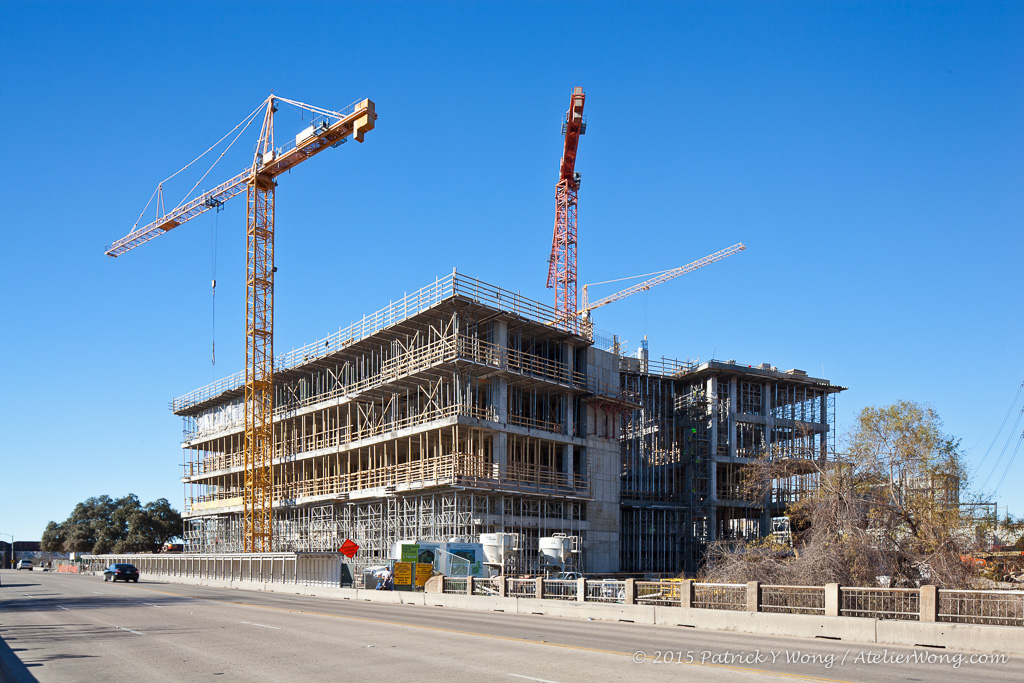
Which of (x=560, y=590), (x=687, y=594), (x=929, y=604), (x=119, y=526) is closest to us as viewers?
(x=929, y=604)

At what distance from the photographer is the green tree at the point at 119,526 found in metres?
112

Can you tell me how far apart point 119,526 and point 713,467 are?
8591 centimetres

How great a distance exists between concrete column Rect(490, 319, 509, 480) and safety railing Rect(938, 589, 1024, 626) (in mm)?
33403

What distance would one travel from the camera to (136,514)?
368 feet

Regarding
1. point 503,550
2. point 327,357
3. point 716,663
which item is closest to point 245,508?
point 327,357

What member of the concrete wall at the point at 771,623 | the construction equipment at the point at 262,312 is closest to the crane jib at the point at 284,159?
the construction equipment at the point at 262,312

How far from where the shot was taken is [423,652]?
52.2 feet

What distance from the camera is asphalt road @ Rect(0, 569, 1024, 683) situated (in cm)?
1323

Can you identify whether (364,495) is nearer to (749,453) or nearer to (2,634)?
(749,453)

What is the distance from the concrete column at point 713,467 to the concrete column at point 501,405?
20.7 meters

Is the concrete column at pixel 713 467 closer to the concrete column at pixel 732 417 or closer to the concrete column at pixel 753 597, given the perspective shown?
the concrete column at pixel 732 417

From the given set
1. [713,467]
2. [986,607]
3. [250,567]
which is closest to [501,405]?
[250,567]

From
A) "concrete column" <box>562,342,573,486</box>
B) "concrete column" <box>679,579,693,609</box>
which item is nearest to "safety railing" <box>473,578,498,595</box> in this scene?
"concrete column" <box>679,579,693,609</box>

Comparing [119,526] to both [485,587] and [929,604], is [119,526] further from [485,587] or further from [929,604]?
[929,604]
